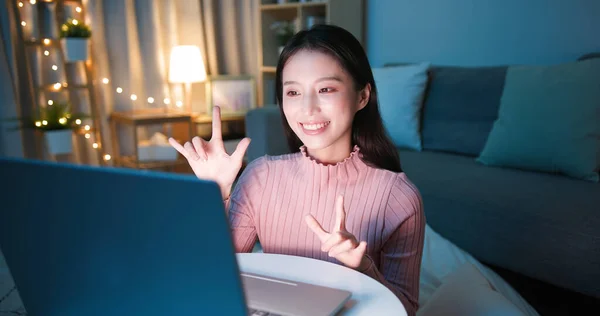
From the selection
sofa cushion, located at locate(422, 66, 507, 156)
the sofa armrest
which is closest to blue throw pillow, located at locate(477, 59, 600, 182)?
sofa cushion, located at locate(422, 66, 507, 156)

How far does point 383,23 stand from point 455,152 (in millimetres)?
1047

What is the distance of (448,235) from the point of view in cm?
183

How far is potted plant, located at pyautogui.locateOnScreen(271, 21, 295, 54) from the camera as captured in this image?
10.6 feet

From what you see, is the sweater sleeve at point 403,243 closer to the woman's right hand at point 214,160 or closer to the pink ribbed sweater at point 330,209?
the pink ribbed sweater at point 330,209

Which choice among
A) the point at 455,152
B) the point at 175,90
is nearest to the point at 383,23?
the point at 455,152

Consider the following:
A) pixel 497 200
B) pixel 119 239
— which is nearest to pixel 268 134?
pixel 497 200

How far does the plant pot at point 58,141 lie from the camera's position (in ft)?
9.07

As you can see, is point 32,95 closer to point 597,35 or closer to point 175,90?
point 175,90

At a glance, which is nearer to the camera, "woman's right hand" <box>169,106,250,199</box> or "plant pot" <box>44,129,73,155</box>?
"woman's right hand" <box>169,106,250,199</box>

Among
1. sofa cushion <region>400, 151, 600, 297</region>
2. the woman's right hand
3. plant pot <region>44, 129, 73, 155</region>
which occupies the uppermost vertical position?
the woman's right hand

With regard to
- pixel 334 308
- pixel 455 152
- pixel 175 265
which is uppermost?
pixel 175 265

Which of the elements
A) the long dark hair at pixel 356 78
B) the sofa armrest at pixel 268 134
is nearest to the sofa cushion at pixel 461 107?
the sofa armrest at pixel 268 134

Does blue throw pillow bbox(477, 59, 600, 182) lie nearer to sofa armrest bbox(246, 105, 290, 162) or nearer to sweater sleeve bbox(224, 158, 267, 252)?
sofa armrest bbox(246, 105, 290, 162)

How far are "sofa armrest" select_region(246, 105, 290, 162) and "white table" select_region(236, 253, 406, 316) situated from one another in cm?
145
